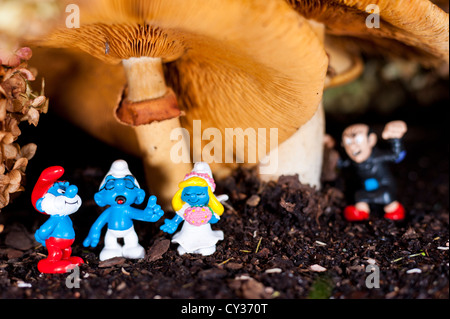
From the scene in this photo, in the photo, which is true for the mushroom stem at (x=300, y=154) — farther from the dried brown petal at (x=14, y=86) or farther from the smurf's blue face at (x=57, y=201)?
the dried brown petal at (x=14, y=86)

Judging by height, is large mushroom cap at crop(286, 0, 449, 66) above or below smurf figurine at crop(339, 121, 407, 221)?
above

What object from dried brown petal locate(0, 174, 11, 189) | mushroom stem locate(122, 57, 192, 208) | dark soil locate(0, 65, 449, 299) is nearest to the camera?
dark soil locate(0, 65, 449, 299)

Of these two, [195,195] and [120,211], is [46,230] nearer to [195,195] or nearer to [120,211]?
[120,211]

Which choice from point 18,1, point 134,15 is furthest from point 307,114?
point 18,1

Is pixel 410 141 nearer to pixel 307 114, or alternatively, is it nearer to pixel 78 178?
pixel 307 114

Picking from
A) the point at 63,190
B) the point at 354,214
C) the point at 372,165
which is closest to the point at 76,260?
the point at 63,190

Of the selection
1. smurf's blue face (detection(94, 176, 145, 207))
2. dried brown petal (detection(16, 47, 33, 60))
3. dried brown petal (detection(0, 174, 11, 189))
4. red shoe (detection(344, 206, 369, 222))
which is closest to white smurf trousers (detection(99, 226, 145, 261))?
smurf's blue face (detection(94, 176, 145, 207))

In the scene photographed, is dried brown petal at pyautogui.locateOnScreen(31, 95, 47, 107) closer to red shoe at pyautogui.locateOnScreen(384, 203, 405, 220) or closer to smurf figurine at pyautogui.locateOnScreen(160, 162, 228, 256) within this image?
smurf figurine at pyautogui.locateOnScreen(160, 162, 228, 256)

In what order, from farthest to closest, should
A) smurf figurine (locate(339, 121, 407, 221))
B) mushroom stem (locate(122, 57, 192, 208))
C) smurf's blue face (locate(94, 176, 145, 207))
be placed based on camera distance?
smurf figurine (locate(339, 121, 407, 221)) < mushroom stem (locate(122, 57, 192, 208)) < smurf's blue face (locate(94, 176, 145, 207))

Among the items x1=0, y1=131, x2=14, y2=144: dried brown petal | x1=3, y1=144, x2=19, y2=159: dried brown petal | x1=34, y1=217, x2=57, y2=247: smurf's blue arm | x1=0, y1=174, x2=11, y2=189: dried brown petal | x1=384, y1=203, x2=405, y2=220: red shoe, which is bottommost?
x1=34, y1=217, x2=57, y2=247: smurf's blue arm
